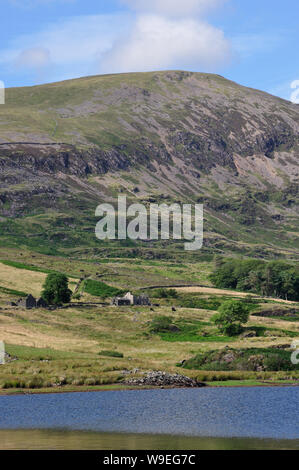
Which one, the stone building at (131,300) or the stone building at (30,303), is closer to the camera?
the stone building at (30,303)

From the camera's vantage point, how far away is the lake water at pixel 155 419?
1801 inches

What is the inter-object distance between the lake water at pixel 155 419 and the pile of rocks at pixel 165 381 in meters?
2.63

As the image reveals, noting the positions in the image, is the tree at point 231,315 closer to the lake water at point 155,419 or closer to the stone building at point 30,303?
Result: the stone building at point 30,303

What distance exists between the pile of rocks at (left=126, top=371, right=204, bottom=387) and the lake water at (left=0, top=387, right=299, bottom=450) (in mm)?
2633

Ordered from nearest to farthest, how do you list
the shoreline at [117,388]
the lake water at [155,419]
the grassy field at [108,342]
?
the lake water at [155,419] < the shoreline at [117,388] < the grassy field at [108,342]

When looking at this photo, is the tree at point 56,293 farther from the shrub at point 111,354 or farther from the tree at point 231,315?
the shrub at point 111,354

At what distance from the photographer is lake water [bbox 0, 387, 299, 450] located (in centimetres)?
4575

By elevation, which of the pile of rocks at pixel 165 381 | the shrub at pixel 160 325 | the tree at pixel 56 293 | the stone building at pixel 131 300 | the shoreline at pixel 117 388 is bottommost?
the shoreline at pixel 117 388

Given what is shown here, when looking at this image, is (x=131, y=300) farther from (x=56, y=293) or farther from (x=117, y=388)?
(x=117, y=388)

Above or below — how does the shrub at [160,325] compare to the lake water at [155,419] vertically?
above
